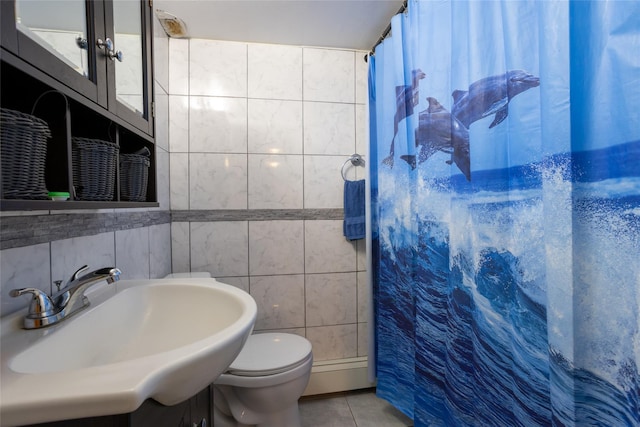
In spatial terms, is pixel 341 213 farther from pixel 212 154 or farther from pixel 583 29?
pixel 583 29

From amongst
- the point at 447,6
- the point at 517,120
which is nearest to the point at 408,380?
the point at 517,120

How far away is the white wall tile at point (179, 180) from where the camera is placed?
5.15ft

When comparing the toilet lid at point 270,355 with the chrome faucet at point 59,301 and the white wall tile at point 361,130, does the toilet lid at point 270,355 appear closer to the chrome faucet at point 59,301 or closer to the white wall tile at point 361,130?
the chrome faucet at point 59,301

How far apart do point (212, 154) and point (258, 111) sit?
1.26 feet

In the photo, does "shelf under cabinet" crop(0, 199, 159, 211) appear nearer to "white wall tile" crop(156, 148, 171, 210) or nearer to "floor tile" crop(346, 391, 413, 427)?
"white wall tile" crop(156, 148, 171, 210)

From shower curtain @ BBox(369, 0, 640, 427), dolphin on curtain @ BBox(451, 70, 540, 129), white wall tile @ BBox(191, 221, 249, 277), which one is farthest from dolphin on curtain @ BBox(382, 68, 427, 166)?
white wall tile @ BBox(191, 221, 249, 277)

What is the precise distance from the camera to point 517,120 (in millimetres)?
716

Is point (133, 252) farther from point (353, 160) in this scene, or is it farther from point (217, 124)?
point (353, 160)

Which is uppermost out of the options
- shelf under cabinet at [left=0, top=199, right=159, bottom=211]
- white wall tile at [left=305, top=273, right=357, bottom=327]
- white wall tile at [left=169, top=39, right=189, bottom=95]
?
white wall tile at [left=169, top=39, right=189, bottom=95]

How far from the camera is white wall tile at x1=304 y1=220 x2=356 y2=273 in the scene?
1710 mm

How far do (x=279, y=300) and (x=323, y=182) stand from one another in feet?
2.62

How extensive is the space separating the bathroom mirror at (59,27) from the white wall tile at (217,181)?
101 centimetres

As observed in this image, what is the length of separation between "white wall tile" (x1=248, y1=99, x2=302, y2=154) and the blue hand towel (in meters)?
0.40

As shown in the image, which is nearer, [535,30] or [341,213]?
[535,30]
